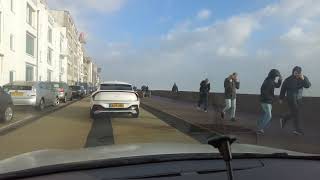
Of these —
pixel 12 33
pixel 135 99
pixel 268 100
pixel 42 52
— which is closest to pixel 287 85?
pixel 268 100

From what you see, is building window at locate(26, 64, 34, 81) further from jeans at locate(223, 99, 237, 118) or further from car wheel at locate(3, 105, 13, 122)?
jeans at locate(223, 99, 237, 118)

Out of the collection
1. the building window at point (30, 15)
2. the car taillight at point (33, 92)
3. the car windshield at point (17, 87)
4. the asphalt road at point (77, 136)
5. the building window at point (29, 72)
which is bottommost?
the asphalt road at point (77, 136)

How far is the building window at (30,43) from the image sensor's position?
56287mm

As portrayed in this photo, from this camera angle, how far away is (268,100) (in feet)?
54.3

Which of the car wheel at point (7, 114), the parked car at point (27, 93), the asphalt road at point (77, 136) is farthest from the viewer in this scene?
the parked car at point (27, 93)

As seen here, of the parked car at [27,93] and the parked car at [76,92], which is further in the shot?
the parked car at [76,92]

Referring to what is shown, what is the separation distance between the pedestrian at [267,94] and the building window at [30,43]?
42.2 m

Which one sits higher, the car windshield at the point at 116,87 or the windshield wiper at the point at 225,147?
the car windshield at the point at 116,87

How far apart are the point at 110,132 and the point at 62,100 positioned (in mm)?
27458

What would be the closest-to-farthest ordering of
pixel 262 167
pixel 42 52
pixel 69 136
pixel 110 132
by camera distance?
pixel 262 167
pixel 69 136
pixel 110 132
pixel 42 52

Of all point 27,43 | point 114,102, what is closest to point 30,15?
point 27,43

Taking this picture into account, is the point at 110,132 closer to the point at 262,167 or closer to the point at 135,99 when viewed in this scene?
the point at 135,99

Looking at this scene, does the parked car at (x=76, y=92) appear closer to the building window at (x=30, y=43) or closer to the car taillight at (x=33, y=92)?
the building window at (x=30, y=43)

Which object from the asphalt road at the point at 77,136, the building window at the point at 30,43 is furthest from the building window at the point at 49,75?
the asphalt road at the point at 77,136
